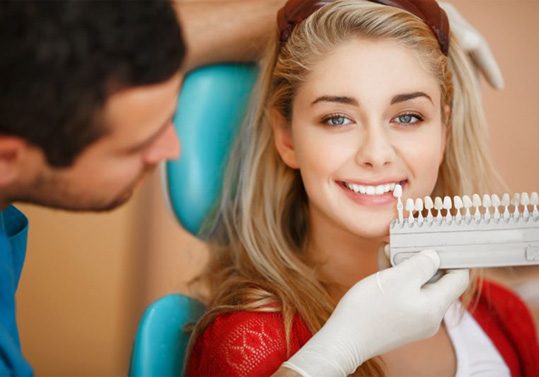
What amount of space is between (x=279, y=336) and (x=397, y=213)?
0.25 metres

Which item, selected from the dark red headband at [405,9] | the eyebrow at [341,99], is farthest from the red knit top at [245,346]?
the dark red headband at [405,9]

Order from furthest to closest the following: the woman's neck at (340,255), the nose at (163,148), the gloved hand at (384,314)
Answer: the woman's neck at (340,255)
the gloved hand at (384,314)
the nose at (163,148)

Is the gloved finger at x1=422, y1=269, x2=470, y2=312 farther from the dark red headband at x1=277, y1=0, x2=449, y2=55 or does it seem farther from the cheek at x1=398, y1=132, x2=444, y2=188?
the dark red headband at x1=277, y1=0, x2=449, y2=55

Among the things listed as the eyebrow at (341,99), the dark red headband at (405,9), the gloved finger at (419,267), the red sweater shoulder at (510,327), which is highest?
the dark red headband at (405,9)

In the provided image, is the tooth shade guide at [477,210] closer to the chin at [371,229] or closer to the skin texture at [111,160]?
→ the chin at [371,229]

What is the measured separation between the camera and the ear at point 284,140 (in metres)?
1.24

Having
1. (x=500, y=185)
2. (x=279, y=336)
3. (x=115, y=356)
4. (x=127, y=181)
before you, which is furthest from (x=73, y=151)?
(x=115, y=356)

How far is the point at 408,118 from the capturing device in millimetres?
1139

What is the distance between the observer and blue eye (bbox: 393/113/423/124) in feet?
3.70

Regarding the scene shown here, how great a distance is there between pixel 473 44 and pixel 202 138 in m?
0.48

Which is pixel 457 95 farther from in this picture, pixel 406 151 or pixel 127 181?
pixel 127 181

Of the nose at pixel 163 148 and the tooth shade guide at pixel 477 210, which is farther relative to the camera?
the tooth shade guide at pixel 477 210

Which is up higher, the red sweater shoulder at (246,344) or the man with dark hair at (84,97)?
the man with dark hair at (84,97)

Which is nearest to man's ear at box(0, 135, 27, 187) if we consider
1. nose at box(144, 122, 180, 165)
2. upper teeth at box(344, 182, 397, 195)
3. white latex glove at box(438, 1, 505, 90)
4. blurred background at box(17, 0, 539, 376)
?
nose at box(144, 122, 180, 165)
